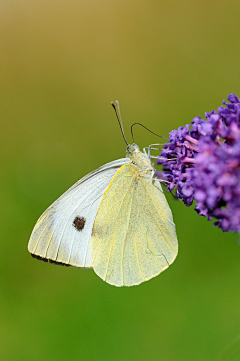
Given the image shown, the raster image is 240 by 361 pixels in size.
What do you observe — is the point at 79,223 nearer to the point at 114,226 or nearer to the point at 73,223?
the point at 73,223

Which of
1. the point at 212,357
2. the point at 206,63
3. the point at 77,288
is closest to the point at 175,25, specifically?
the point at 206,63

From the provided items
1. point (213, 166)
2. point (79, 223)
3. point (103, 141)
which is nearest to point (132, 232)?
point (79, 223)

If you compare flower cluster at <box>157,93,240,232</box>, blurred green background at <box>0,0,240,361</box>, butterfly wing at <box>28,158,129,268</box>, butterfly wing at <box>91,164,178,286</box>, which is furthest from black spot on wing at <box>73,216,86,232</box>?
blurred green background at <box>0,0,240,361</box>

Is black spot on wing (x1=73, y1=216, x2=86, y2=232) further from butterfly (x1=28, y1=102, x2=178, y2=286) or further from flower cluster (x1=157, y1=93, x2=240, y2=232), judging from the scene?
flower cluster (x1=157, y1=93, x2=240, y2=232)

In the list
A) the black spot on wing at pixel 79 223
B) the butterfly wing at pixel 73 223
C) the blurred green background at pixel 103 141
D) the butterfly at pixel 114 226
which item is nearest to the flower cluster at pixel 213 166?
the butterfly at pixel 114 226

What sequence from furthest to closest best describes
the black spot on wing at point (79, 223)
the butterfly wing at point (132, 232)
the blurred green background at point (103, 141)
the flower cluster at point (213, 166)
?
the blurred green background at point (103, 141) < the black spot on wing at point (79, 223) < the butterfly wing at point (132, 232) < the flower cluster at point (213, 166)

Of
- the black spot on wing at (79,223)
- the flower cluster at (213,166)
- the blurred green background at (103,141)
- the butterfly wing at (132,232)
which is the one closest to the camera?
the flower cluster at (213,166)

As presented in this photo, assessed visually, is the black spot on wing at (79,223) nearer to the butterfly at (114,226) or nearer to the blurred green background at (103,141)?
the butterfly at (114,226)
